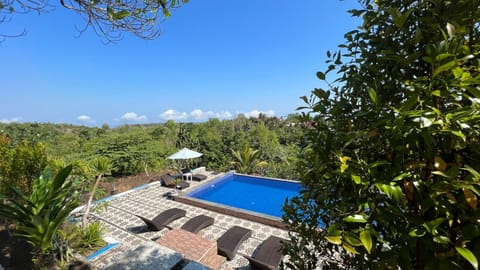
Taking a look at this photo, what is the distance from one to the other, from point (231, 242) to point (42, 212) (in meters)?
4.33

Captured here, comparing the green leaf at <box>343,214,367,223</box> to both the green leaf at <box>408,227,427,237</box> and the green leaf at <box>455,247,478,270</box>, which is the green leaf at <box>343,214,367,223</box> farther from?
A: the green leaf at <box>455,247,478,270</box>

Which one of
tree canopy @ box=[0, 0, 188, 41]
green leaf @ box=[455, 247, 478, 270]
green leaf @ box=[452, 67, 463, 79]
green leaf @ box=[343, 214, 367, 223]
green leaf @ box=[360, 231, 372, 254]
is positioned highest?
tree canopy @ box=[0, 0, 188, 41]

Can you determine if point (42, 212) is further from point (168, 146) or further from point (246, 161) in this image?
point (168, 146)

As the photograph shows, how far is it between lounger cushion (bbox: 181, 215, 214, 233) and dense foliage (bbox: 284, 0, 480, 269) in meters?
5.98

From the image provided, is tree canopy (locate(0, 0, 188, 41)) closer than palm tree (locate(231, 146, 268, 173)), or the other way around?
tree canopy (locate(0, 0, 188, 41))

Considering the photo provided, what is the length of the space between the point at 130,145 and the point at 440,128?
15.4m

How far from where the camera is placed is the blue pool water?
10578mm

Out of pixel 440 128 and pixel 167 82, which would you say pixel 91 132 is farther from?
pixel 440 128

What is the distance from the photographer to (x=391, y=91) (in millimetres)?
1124

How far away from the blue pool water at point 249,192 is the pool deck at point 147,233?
893 mm

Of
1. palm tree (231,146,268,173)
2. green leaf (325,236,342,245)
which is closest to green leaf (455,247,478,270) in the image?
green leaf (325,236,342,245)

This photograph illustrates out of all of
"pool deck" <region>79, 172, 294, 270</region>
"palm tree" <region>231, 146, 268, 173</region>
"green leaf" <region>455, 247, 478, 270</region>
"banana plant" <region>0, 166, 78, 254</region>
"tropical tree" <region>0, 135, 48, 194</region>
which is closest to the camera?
"green leaf" <region>455, 247, 478, 270</region>

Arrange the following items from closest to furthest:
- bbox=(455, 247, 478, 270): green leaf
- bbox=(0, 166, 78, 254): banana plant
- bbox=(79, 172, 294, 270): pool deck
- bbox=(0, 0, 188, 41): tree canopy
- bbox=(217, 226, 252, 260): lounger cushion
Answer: bbox=(455, 247, 478, 270): green leaf, bbox=(0, 0, 188, 41): tree canopy, bbox=(0, 166, 78, 254): banana plant, bbox=(79, 172, 294, 270): pool deck, bbox=(217, 226, 252, 260): lounger cushion

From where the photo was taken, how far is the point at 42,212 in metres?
3.36
